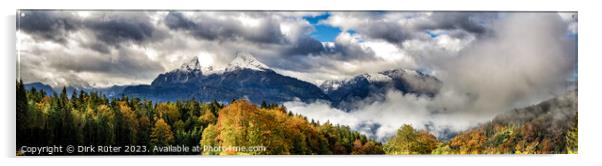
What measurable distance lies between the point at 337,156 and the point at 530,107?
2.15 m

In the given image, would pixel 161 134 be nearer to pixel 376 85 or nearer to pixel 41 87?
pixel 41 87

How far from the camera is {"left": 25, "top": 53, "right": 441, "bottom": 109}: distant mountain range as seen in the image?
28.8 feet

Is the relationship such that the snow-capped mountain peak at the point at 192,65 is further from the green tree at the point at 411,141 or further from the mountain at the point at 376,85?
the green tree at the point at 411,141

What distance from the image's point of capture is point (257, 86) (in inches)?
350

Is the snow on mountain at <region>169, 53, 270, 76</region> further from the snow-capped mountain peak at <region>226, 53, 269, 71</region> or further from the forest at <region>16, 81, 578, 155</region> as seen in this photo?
the forest at <region>16, 81, 578, 155</region>

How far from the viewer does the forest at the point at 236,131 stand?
865 cm

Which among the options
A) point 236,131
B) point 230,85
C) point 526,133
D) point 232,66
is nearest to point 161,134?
point 236,131

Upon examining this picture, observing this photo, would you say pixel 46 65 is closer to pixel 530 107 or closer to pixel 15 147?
pixel 15 147

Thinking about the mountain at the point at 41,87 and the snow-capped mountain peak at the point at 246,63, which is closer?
the mountain at the point at 41,87

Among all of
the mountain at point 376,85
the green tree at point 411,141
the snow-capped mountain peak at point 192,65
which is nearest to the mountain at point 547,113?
the green tree at point 411,141

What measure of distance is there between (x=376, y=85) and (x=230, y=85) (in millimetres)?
1561
